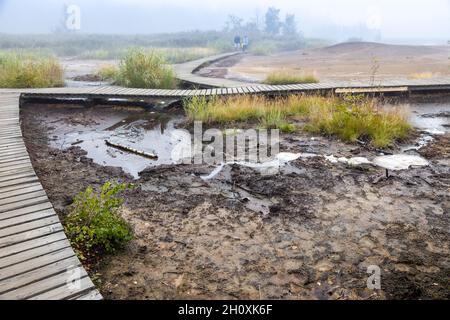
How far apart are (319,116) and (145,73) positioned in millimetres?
6002

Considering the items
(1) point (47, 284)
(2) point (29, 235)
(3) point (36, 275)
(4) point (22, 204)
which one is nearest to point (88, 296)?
(1) point (47, 284)

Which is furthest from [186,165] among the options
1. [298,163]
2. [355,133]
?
[355,133]

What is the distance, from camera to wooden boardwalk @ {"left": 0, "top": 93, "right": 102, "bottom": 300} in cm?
229

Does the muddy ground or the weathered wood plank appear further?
the weathered wood plank

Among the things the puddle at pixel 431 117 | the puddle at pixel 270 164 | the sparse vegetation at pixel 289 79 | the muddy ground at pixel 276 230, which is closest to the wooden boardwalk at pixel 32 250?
the muddy ground at pixel 276 230

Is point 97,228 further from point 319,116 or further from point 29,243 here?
point 319,116

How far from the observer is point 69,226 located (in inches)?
134

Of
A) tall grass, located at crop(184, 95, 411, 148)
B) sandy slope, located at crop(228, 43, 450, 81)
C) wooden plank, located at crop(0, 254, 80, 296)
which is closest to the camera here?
wooden plank, located at crop(0, 254, 80, 296)

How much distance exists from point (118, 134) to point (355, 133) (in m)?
4.40

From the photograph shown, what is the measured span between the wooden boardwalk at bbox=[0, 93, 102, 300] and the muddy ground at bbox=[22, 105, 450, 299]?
389 millimetres

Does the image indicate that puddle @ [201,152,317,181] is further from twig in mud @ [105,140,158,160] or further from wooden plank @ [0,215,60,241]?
wooden plank @ [0,215,60,241]

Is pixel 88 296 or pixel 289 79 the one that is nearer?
pixel 88 296

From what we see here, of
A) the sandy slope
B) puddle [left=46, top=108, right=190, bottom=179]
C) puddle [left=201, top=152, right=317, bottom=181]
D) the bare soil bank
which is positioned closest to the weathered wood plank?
puddle [left=46, top=108, right=190, bottom=179]

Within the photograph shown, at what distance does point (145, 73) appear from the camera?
1100cm
